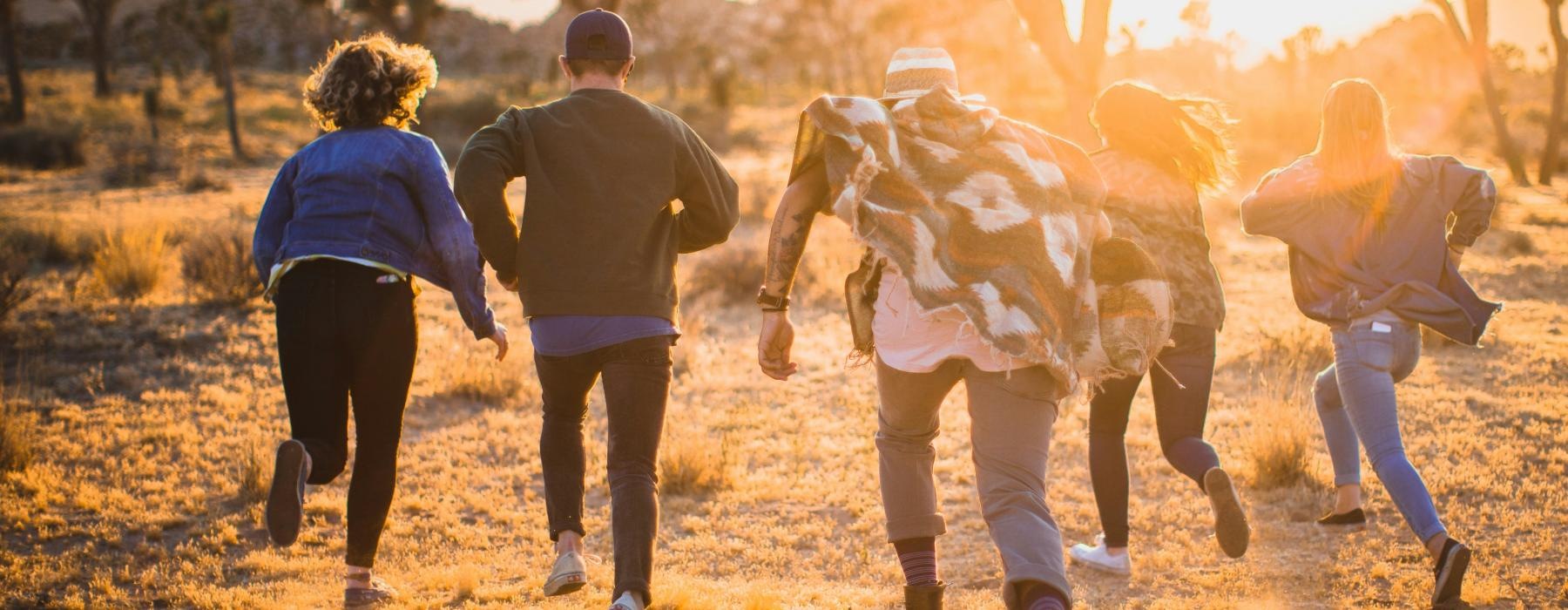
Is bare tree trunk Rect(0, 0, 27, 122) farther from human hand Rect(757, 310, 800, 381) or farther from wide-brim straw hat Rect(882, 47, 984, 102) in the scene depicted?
wide-brim straw hat Rect(882, 47, 984, 102)

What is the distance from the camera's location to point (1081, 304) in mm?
3000

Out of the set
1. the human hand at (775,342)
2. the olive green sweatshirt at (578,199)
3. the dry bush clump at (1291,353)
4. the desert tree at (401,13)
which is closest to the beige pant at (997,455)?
the human hand at (775,342)

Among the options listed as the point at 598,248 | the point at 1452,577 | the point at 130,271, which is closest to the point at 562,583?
the point at 598,248

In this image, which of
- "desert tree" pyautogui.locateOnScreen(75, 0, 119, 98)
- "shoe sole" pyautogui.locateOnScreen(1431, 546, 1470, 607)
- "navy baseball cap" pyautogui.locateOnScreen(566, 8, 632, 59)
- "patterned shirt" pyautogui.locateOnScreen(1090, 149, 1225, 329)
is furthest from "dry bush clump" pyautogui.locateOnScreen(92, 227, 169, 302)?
"desert tree" pyautogui.locateOnScreen(75, 0, 119, 98)

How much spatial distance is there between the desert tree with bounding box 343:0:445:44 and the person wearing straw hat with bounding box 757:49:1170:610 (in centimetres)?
4339

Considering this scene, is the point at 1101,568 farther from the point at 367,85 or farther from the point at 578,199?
the point at 367,85

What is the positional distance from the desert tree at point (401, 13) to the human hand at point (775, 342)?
4313 centimetres

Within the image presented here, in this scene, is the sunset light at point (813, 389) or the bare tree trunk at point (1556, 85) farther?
the bare tree trunk at point (1556, 85)

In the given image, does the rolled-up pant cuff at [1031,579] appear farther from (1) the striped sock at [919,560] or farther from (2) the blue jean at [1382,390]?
(2) the blue jean at [1382,390]

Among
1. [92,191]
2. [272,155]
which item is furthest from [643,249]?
[272,155]

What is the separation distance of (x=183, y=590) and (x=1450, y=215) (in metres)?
4.88

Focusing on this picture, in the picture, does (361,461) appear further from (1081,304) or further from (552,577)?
(1081,304)

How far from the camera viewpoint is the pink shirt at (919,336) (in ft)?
9.38

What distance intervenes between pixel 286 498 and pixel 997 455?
6.89 feet
